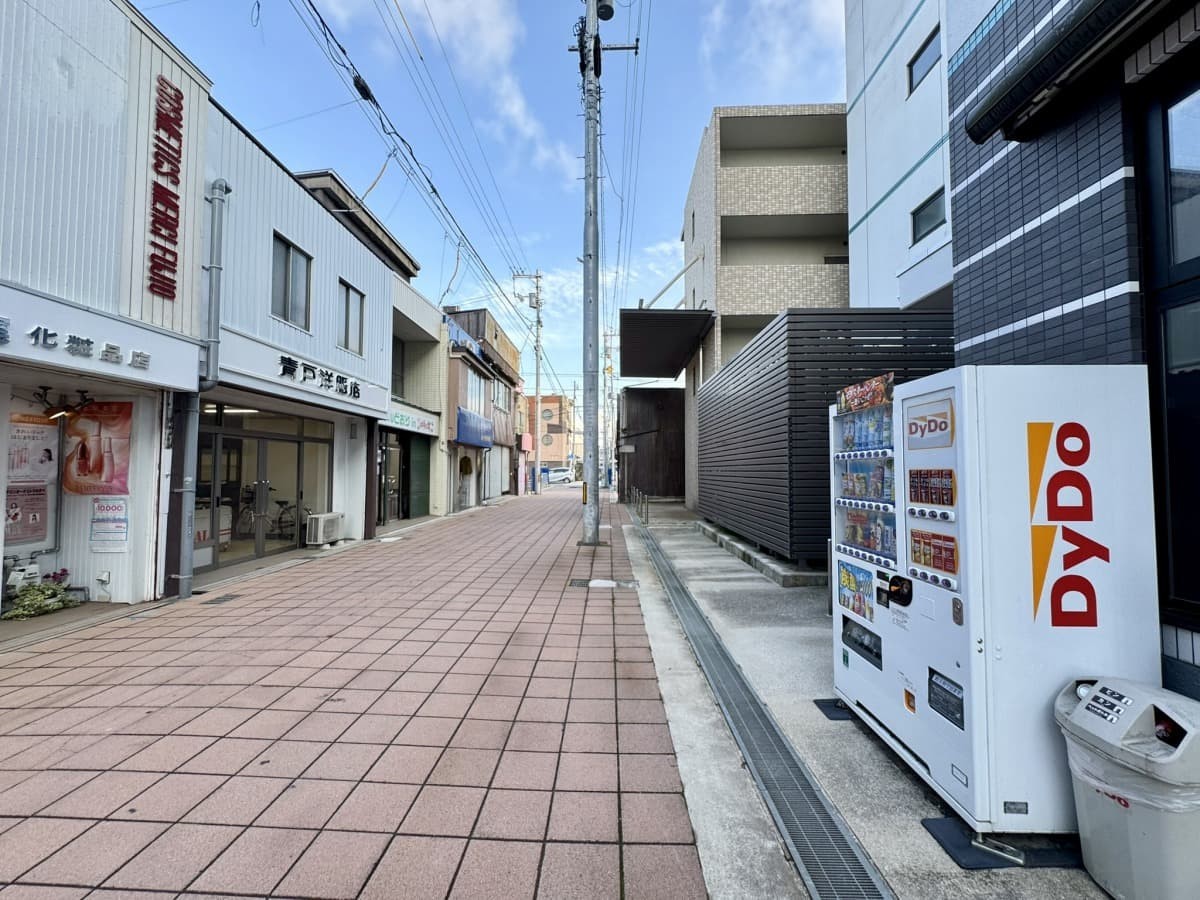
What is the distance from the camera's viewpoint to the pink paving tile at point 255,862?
2.06 m

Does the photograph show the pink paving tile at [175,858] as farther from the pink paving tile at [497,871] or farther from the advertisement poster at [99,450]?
the advertisement poster at [99,450]

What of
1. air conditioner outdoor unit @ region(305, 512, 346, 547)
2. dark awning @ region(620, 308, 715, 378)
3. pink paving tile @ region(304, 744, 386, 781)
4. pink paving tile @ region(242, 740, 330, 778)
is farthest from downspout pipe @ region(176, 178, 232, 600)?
dark awning @ region(620, 308, 715, 378)

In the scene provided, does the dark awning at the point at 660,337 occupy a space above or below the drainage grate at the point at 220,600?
above

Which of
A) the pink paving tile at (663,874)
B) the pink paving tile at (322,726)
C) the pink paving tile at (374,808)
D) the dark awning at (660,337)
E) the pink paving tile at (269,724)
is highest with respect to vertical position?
the dark awning at (660,337)

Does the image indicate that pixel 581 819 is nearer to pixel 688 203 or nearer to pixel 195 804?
pixel 195 804

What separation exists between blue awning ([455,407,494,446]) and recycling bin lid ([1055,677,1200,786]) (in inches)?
677

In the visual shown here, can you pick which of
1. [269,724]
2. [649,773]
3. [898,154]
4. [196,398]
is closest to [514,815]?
[649,773]

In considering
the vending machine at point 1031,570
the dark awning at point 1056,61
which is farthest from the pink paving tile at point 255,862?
the dark awning at point 1056,61

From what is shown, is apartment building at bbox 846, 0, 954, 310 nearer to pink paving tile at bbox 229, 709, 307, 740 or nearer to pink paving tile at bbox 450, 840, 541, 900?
pink paving tile at bbox 450, 840, 541, 900

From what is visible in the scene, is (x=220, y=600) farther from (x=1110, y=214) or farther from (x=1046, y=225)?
(x=1110, y=214)

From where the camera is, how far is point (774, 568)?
7508 millimetres

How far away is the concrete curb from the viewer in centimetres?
700

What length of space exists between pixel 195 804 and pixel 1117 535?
4151 mm

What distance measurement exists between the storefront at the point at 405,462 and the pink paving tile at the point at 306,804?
1070 cm
